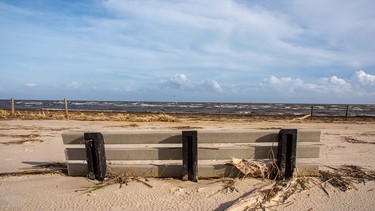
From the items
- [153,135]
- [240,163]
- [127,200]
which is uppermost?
[153,135]

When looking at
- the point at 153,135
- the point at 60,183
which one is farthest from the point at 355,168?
the point at 60,183

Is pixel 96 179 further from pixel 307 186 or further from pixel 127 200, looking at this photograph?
pixel 307 186

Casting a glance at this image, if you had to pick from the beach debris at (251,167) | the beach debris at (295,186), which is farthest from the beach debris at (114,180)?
the beach debris at (295,186)

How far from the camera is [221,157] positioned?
15.8 feet

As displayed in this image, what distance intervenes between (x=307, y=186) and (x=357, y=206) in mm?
759

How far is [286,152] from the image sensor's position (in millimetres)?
4727

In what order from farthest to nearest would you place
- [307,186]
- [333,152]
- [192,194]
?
[333,152], [307,186], [192,194]

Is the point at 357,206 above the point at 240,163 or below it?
below

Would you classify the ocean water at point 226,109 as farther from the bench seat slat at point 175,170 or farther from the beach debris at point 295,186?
the bench seat slat at point 175,170

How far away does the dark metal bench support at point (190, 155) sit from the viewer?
15.1 ft

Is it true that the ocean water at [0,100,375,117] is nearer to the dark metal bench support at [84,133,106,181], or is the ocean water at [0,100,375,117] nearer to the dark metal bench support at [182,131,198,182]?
the dark metal bench support at [182,131,198,182]

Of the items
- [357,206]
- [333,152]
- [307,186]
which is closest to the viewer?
[357,206]

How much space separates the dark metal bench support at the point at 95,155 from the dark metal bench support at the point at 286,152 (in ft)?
9.61

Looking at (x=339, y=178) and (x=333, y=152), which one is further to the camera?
(x=333, y=152)
